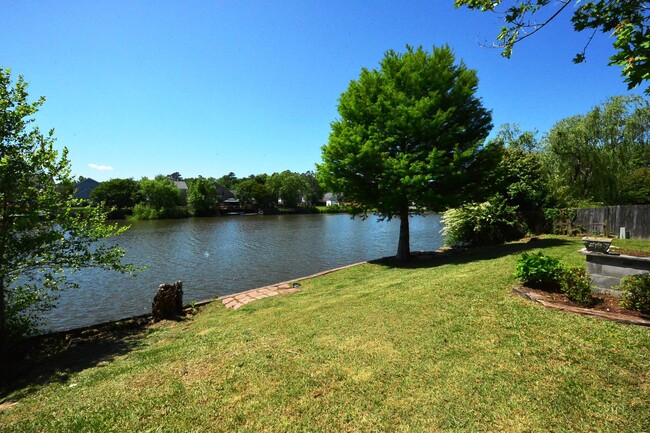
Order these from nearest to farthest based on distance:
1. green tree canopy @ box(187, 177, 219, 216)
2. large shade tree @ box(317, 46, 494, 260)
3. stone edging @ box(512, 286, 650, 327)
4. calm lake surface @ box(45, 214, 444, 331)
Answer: stone edging @ box(512, 286, 650, 327) < calm lake surface @ box(45, 214, 444, 331) < large shade tree @ box(317, 46, 494, 260) < green tree canopy @ box(187, 177, 219, 216)

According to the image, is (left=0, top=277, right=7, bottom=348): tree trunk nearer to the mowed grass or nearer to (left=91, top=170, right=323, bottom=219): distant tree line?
the mowed grass

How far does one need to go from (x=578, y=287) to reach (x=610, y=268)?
84 centimetres

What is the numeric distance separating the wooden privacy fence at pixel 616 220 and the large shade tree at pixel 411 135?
20.9 feet

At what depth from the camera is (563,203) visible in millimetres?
16328

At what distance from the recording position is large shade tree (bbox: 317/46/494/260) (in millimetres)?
12383

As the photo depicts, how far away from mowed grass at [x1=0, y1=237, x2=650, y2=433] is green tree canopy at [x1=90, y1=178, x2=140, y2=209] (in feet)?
230

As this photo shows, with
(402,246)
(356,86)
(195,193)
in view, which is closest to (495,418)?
(402,246)

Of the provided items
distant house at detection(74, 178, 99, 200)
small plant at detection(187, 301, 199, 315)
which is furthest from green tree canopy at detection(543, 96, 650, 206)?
distant house at detection(74, 178, 99, 200)

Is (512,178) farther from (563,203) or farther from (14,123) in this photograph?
(14,123)

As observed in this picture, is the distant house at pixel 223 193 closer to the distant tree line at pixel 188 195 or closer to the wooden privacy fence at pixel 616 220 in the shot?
the distant tree line at pixel 188 195

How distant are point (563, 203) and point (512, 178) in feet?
9.35

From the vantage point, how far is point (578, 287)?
521 cm

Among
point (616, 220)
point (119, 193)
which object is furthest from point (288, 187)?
point (616, 220)

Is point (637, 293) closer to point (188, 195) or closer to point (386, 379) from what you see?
point (386, 379)
